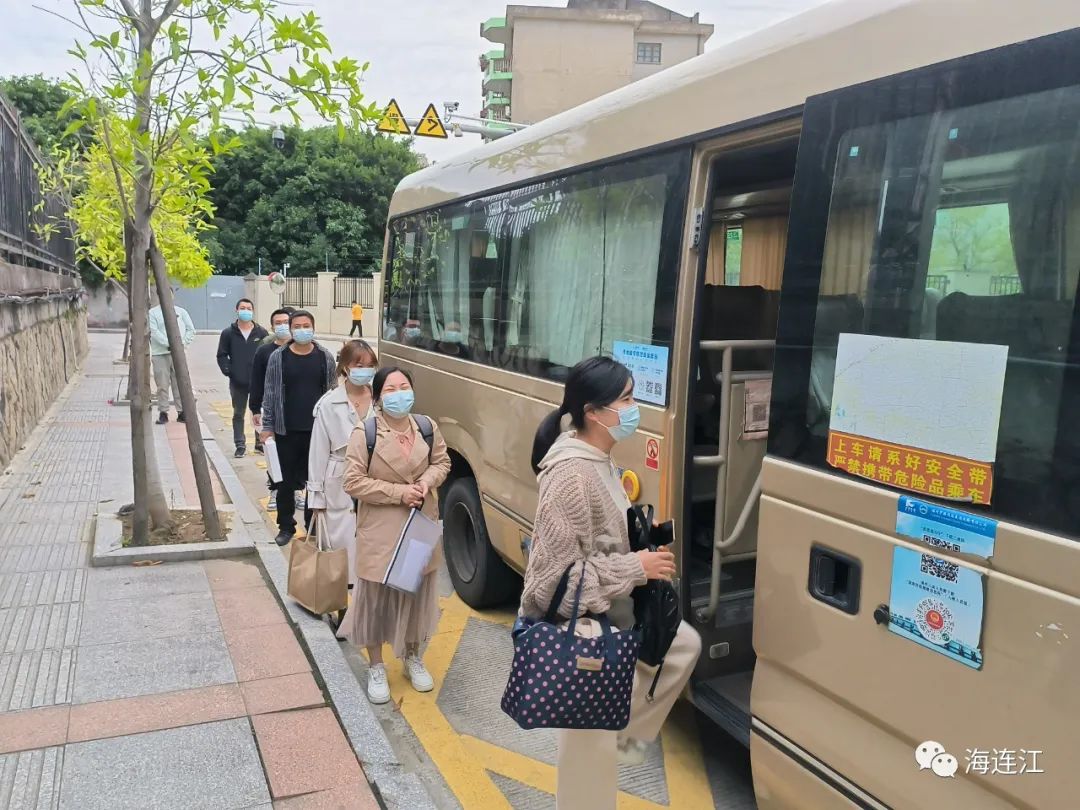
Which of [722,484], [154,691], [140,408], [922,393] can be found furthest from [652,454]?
[140,408]

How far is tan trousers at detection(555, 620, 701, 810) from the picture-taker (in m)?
2.60

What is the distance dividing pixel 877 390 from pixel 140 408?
528 centimetres

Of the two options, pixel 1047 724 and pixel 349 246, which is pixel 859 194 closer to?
pixel 1047 724

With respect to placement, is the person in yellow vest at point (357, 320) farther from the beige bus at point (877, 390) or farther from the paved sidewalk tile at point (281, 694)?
the beige bus at point (877, 390)

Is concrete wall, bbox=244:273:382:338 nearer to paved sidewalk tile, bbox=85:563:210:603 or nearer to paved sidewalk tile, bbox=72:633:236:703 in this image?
paved sidewalk tile, bbox=85:563:210:603

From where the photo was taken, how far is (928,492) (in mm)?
2074

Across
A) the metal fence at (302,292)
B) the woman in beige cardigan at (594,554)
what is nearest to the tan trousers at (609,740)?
the woman in beige cardigan at (594,554)

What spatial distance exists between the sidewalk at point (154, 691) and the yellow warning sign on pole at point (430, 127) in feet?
44.3

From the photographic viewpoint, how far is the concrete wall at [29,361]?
842 cm

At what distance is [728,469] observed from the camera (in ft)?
10.9

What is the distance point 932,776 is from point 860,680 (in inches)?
11.2

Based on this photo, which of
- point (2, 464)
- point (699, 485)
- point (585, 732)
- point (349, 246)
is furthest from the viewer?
point (349, 246)

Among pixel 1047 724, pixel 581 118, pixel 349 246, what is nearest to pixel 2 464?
pixel 581 118
